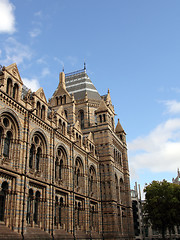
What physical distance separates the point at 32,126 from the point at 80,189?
13791mm

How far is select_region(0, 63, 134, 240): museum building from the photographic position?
72.7 feet

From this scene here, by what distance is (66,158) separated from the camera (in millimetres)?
32656

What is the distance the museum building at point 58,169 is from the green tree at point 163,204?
438 cm

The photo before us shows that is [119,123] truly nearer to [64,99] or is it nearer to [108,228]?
[64,99]

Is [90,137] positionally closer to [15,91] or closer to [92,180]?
[92,180]

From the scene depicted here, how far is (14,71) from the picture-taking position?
81.8 ft

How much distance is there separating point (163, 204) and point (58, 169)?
2690 centimetres

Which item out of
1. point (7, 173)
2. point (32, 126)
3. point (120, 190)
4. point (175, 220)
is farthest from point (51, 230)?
point (175, 220)

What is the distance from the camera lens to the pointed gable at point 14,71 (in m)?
24.2

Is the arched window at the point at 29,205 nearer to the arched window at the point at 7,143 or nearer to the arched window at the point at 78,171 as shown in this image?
the arched window at the point at 7,143

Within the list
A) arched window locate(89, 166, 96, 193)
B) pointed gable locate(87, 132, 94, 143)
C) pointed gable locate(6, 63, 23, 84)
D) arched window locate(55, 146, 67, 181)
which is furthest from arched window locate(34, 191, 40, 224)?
pointed gable locate(87, 132, 94, 143)

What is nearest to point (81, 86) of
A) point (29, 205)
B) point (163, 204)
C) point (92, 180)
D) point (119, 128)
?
point (119, 128)

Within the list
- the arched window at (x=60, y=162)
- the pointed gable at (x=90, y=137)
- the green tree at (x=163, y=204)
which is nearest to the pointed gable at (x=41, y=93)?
the arched window at (x=60, y=162)

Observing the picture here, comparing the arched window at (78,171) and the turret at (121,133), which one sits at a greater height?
the turret at (121,133)
